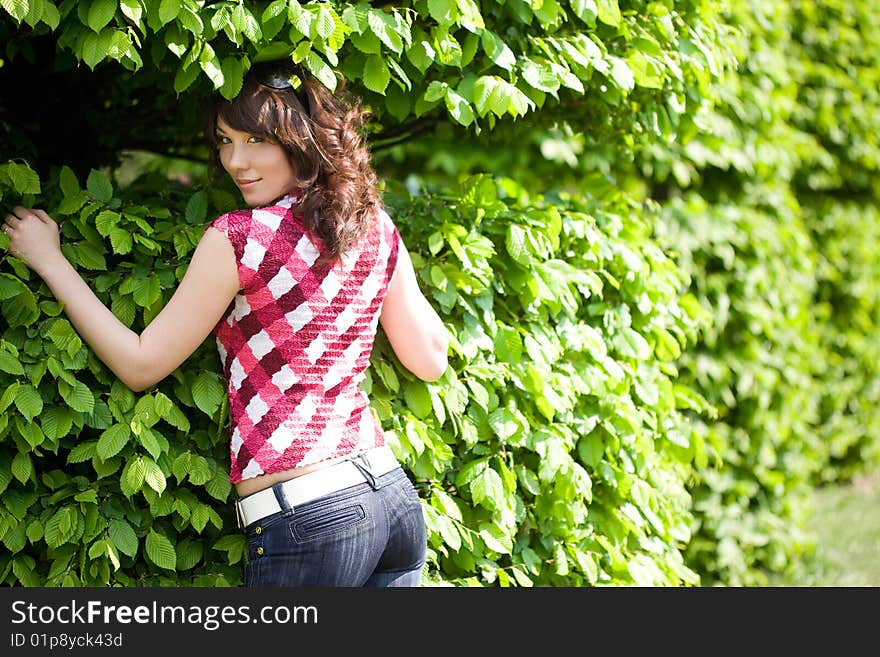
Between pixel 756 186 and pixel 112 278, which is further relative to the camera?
pixel 756 186

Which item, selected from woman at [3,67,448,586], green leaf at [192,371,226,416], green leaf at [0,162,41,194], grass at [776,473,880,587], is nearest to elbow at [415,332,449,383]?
woman at [3,67,448,586]

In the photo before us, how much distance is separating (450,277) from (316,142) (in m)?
0.63

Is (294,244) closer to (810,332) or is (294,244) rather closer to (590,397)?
(590,397)

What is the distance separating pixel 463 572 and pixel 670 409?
96 cm

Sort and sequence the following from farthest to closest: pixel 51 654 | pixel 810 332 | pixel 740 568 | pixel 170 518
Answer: pixel 810 332 < pixel 740 568 < pixel 170 518 < pixel 51 654

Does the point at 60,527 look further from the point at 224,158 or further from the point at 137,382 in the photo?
the point at 224,158

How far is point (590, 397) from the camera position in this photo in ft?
9.96

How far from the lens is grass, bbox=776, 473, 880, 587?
5.01m

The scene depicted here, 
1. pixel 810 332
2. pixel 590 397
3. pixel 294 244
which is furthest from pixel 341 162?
pixel 810 332

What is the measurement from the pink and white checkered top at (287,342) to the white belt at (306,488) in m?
0.03

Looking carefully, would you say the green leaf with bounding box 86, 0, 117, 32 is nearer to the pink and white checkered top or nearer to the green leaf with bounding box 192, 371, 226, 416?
the pink and white checkered top

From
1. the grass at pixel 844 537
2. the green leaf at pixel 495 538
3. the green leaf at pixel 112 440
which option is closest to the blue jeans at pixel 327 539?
the green leaf at pixel 112 440

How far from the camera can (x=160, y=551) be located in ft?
7.68

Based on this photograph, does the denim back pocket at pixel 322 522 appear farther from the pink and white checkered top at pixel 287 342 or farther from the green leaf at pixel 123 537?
the green leaf at pixel 123 537
